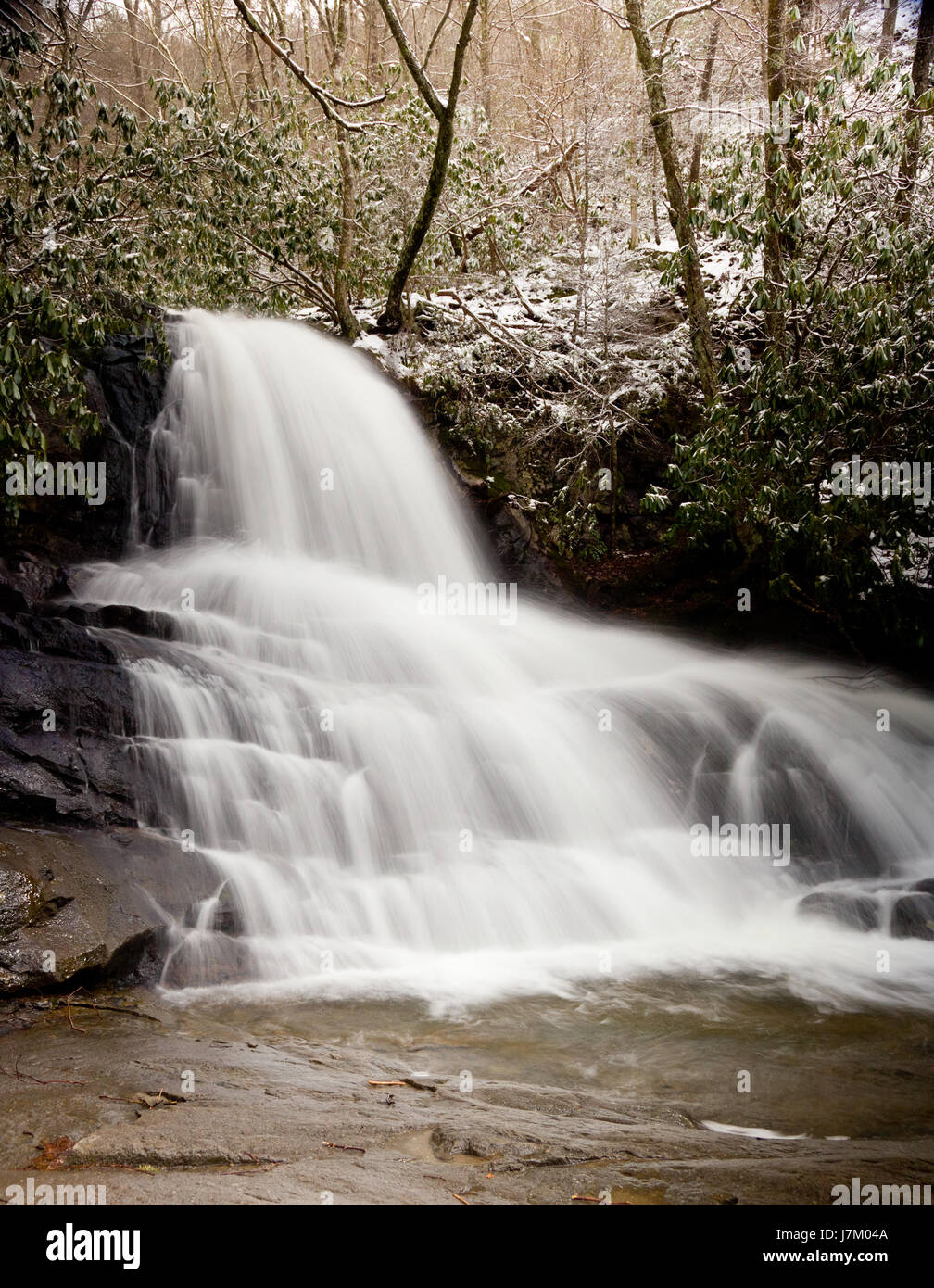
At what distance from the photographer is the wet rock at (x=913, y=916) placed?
6.48 metres

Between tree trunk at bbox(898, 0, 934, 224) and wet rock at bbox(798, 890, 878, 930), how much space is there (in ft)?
21.4

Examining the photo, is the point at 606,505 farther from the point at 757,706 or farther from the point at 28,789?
the point at 28,789

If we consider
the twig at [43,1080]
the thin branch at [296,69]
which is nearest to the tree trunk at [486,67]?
the thin branch at [296,69]

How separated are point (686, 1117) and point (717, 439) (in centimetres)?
680

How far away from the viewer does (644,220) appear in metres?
19.4

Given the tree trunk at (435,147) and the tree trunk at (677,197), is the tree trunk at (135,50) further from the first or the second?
the tree trunk at (677,197)

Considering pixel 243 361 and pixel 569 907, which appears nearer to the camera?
pixel 569 907

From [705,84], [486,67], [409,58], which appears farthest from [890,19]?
[486,67]

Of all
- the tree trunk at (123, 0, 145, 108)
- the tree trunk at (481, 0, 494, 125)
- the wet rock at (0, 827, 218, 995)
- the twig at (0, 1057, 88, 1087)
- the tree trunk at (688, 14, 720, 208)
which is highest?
the tree trunk at (123, 0, 145, 108)

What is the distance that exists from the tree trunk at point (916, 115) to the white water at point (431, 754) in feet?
16.3

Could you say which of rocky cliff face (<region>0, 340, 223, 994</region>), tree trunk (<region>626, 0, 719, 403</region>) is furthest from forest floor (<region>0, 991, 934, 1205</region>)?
tree trunk (<region>626, 0, 719, 403</region>)

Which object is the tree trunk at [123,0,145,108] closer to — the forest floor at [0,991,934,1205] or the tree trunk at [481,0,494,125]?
the tree trunk at [481,0,494,125]

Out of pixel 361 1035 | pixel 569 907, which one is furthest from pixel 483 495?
pixel 361 1035

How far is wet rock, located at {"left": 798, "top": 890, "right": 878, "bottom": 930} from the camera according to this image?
6.66m
